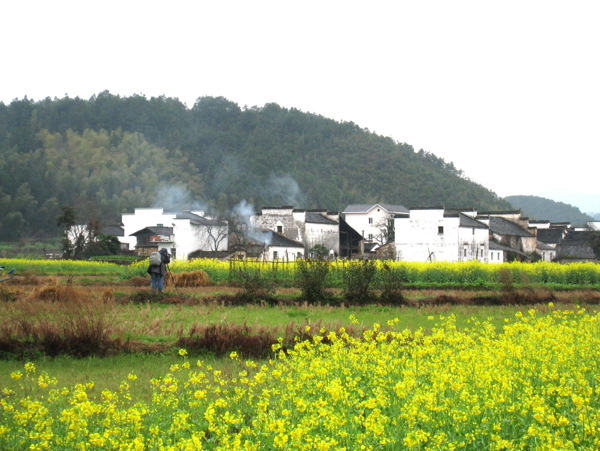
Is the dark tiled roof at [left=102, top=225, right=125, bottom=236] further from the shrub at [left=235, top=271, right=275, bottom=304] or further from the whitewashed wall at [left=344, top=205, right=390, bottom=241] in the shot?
the shrub at [left=235, top=271, right=275, bottom=304]

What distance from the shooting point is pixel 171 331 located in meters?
13.5

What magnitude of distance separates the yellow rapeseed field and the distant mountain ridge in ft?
557

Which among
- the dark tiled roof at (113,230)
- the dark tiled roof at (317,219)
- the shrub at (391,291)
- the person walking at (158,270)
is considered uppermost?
the dark tiled roof at (317,219)

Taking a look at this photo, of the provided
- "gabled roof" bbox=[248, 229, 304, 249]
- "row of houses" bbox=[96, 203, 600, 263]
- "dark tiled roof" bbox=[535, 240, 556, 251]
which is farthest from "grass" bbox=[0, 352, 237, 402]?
"dark tiled roof" bbox=[535, 240, 556, 251]

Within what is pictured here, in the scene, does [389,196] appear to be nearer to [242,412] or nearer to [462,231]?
[462,231]

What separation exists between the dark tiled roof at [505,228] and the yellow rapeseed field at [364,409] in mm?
48509

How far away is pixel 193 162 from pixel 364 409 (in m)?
97.2

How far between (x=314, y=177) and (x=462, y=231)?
48.2m

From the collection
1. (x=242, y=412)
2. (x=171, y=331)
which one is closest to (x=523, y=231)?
(x=171, y=331)

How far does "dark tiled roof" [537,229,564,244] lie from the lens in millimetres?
72250

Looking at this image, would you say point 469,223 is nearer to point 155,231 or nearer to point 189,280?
point 155,231

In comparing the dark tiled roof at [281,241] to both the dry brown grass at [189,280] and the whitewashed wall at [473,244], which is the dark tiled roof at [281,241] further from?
the dry brown grass at [189,280]

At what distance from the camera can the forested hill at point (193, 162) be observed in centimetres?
8206

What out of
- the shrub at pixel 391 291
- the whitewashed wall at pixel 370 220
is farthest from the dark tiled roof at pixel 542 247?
the shrub at pixel 391 291
